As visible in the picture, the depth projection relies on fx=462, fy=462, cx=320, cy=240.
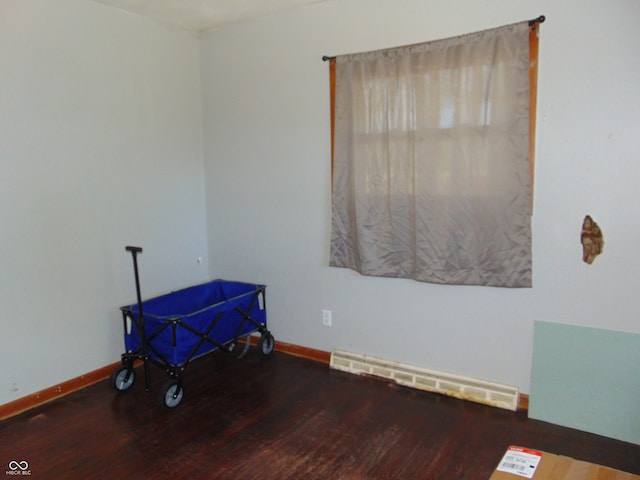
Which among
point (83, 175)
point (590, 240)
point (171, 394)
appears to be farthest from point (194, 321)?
point (590, 240)

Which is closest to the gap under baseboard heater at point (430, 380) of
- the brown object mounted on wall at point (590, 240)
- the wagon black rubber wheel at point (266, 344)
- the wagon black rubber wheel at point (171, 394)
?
the wagon black rubber wheel at point (266, 344)

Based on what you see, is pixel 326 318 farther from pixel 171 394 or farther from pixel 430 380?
pixel 171 394

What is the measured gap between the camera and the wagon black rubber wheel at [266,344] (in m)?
3.45

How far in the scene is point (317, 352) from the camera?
341 cm

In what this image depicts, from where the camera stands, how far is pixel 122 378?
9.66 ft

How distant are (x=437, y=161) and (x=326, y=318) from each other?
1375 mm

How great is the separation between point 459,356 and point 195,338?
164 centimetres

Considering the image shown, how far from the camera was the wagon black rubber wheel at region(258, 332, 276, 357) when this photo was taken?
345cm

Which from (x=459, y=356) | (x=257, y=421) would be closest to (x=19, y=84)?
(x=257, y=421)

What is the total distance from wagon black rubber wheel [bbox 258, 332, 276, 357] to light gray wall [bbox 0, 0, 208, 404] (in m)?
0.84

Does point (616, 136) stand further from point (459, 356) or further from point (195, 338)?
point (195, 338)

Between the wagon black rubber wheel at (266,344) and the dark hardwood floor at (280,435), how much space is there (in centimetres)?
42

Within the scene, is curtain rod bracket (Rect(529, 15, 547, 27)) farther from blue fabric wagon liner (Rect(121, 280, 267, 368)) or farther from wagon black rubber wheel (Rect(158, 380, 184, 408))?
wagon black rubber wheel (Rect(158, 380, 184, 408))

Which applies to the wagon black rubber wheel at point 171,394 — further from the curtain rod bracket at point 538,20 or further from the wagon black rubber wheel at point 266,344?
the curtain rod bracket at point 538,20
